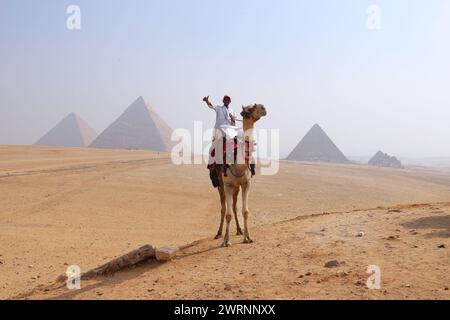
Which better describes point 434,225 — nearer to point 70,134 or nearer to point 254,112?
point 254,112

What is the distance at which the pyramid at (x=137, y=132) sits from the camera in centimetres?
10631

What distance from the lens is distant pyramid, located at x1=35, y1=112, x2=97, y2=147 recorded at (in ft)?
428

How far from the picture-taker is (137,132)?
11156 cm

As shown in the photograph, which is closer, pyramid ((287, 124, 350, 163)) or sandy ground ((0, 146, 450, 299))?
sandy ground ((0, 146, 450, 299))

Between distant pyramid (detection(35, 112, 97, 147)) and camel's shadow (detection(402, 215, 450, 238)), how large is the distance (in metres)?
128

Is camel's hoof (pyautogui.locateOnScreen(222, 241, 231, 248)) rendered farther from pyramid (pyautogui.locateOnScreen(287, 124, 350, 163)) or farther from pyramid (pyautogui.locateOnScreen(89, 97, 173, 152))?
pyramid (pyautogui.locateOnScreen(89, 97, 173, 152))

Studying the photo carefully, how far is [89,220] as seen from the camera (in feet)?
46.0

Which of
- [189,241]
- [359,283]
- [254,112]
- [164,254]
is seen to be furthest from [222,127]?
[189,241]

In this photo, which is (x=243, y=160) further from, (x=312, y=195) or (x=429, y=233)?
(x=312, y=195)

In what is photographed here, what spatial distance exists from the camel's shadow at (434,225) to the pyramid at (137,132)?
99.0m

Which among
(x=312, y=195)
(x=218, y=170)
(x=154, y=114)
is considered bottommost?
(x=312, y=195)

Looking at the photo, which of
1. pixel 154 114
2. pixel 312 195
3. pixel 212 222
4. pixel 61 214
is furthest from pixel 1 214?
pixel 154 114

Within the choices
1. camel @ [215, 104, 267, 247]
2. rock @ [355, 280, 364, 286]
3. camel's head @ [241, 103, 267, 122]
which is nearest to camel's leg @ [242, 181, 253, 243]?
camel @ [215, 104, 267, 247]
